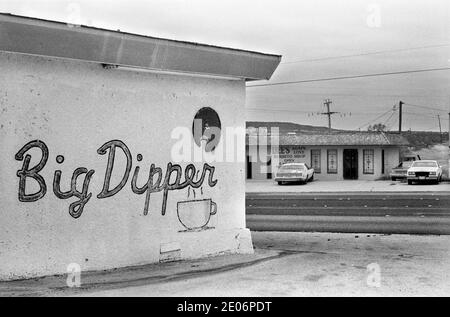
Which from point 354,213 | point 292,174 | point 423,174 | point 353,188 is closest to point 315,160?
→ point 292,174

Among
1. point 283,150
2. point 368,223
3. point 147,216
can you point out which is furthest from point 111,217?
point 283,150

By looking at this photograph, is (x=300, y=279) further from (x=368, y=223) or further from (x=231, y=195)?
(x=368, y=223)

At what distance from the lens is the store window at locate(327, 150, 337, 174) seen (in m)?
43.7

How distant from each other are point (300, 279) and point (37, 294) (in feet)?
11.1

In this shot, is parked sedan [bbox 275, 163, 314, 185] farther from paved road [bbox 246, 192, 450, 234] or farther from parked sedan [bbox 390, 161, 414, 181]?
paved road [bbox 246, 192, 450, 234]

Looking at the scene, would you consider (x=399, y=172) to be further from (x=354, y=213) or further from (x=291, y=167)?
(x=354, y=213)

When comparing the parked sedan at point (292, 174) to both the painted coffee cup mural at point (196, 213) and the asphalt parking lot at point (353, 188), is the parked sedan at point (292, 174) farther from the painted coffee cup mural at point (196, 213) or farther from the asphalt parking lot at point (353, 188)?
the painted coffee cup mural at point (196, 213)

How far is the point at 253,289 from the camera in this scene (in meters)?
7.09

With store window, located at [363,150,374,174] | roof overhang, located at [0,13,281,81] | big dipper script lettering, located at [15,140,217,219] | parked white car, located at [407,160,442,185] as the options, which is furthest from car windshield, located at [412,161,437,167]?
big dipper script lettering, located at [15,140,217,219]

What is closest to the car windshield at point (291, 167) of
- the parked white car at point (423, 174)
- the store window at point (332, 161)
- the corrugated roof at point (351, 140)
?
the corrugated roof at point (351, 140)

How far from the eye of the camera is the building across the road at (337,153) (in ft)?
141

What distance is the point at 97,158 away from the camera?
27.4 feet

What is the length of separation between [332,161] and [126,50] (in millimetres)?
36964

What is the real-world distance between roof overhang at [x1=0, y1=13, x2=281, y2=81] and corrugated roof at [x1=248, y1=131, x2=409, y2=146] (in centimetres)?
3385
